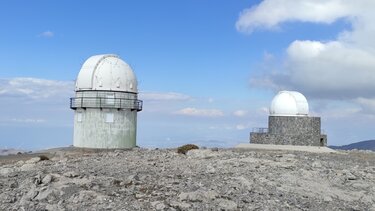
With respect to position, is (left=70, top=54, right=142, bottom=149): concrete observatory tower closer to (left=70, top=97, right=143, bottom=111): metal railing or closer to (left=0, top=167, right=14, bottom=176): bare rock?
(left=70, top=97, right=143, bottom=111): metal railing

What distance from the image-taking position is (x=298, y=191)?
1794 cm

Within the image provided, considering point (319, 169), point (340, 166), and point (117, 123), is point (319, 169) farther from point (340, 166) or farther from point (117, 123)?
point (117, 123)

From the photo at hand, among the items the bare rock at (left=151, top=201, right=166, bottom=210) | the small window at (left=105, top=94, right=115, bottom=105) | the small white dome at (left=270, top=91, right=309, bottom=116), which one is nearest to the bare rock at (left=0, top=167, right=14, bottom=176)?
the bare rock at (left=151, top=201, right=166, bottom=210)

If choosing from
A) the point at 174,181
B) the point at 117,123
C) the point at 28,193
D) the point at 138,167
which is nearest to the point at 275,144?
the point at 117,123

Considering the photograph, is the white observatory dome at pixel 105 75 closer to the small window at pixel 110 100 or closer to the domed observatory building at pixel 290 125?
the small window at pixel 110 100

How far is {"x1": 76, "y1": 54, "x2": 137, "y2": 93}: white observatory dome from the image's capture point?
3950cm

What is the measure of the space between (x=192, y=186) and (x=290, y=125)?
3279 cm

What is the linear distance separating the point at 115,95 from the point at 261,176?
22462 millimetres

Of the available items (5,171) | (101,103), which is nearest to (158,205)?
(5,171)

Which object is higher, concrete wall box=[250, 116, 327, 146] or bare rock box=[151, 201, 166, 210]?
concrete wall box=[250, 116, 327, 146]

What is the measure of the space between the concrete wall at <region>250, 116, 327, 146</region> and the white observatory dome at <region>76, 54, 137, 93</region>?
16.2 metres

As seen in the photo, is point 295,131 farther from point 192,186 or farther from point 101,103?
point 192,186

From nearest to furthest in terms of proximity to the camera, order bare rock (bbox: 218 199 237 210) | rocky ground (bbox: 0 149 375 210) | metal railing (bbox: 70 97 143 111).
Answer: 1. bare rock (bbox: 218 199 237 210)
2. rocky ground (bbox: 0 149 375 210)
3. metal railing (bbox: 70 97 143 111)

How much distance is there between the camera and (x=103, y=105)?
129 ft
